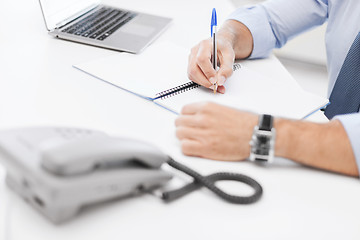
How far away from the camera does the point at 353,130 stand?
30.3 inches

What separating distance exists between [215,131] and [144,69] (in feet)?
1.16

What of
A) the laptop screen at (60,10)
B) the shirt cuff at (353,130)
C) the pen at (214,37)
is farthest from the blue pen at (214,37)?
the laptop screen at (60,10)

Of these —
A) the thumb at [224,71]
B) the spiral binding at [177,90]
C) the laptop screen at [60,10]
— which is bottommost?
the spiral binding at [177,90]

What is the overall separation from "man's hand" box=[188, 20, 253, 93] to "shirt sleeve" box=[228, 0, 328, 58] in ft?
0.14

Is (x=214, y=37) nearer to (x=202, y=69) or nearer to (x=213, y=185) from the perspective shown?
(x=202, y=69)

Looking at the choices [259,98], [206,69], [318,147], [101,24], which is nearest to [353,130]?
[318,147]

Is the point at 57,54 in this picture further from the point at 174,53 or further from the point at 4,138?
the point at 4,138

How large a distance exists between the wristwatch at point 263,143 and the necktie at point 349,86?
44 cm

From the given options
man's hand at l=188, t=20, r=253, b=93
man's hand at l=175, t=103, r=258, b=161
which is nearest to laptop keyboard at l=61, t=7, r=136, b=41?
man's hand at l=188, t=20, r=253, b=93

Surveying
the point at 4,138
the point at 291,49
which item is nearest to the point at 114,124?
the point at 4,138

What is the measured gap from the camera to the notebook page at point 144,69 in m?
0.98

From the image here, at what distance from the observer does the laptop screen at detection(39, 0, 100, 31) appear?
3.85 feet

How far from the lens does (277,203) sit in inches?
26.2

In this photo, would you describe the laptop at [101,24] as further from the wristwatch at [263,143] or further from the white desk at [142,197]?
the wristwatch at [263,143]
